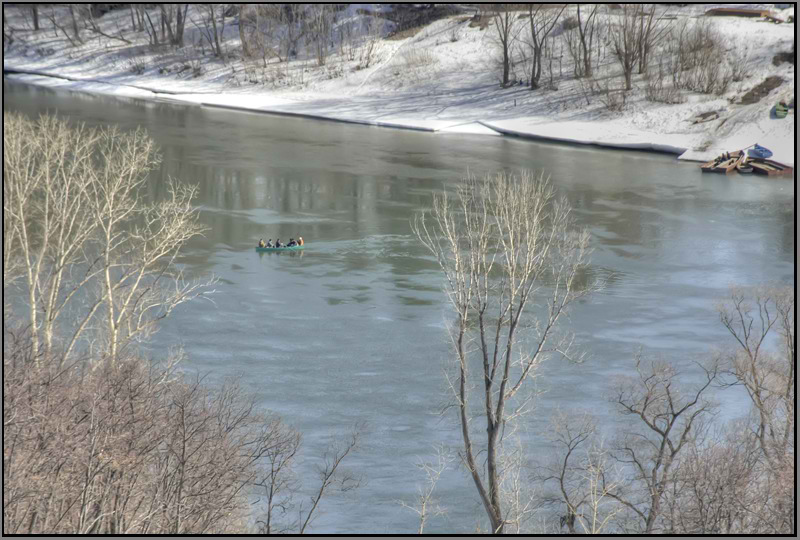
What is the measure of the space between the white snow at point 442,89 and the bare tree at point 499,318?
22.6 metres

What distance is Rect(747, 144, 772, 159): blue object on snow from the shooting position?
62000mm

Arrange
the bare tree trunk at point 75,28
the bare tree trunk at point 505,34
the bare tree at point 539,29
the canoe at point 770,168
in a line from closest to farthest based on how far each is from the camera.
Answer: the canoe at point 770,168, the bare tree at point 539,29, the bare tree trunk at point 505,34, the bare tree trunk at point 75,28

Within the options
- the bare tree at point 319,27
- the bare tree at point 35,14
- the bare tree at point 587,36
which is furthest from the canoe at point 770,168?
the bare tree at point 35,14

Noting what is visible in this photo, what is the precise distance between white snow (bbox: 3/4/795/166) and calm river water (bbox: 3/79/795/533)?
4.25m

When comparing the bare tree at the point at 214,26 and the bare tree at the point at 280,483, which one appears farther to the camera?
the bare tree at the point at 214,26

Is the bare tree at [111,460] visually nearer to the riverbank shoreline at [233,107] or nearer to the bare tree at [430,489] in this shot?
the bare tree at [430,489]

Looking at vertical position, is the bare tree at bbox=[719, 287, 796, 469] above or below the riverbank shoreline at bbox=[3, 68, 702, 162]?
below

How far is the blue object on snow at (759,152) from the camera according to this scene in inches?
2441

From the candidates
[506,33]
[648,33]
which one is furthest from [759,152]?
[506,33]

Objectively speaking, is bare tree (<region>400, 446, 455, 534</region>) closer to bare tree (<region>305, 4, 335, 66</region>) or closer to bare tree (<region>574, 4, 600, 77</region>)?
bare tree (<region>574, 4, 600, 77</region>)

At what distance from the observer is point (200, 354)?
1256 inches

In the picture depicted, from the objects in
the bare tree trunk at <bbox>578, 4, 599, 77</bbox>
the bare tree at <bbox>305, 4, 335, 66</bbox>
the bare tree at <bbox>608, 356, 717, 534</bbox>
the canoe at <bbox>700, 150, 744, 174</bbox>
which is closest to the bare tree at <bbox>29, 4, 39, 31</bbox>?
the bare tree at <bbox>305, 4, 335, 66</bbox>

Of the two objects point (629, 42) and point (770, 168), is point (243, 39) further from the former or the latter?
point (770, 168)

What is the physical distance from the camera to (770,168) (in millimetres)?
60438
